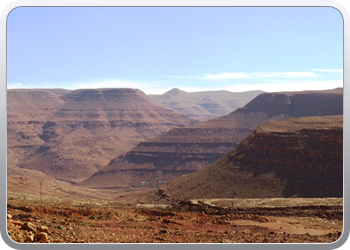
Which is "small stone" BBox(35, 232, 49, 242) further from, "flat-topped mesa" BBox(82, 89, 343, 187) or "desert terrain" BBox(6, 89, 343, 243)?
"flat-topped mesa" BBox(82, 89, 343, 187)

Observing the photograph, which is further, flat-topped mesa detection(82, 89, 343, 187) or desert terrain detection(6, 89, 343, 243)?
flat-topped mesa detection(82, 89, 343, 187)

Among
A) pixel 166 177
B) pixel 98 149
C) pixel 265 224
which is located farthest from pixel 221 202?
pixel 98 149

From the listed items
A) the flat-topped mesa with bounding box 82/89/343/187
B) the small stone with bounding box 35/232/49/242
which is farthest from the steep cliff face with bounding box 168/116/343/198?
the flat-topped mesa with bounding box 82/89/343/187

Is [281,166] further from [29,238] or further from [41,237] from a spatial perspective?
[29,238]

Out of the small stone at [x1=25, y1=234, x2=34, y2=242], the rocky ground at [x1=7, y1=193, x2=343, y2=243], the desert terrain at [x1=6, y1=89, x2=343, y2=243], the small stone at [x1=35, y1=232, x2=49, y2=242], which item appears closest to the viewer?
the small stone at [x1=25, y1=234, x2=34, y2=242]

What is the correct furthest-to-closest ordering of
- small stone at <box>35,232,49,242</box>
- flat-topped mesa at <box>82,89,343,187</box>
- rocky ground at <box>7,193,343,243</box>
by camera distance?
flat-topped mesa at <box>82,89,343,187</box>
rocky ground at <box>7,193,343,243</box>
small stone at <box>35,232,49,242</box>

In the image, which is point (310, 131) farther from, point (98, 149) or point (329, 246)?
point (98, 149)
